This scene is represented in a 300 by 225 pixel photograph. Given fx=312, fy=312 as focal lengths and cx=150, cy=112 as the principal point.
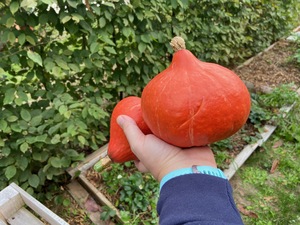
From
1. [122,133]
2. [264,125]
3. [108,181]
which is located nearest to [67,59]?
[122,133]

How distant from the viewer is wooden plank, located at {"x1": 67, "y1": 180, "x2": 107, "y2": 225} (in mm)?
2121

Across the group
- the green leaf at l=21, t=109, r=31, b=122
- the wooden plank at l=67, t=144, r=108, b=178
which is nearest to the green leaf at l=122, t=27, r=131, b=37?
the green leaf at l=21, t=109, r=31, b=122

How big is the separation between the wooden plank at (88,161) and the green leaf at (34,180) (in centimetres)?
35

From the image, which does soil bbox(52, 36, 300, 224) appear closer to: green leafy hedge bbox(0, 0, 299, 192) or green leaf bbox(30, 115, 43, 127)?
green leafy hedge bbox(0, 0, 299, 192)

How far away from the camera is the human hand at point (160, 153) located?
1.09 meters

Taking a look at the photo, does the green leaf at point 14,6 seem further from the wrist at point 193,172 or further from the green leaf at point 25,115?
the wrist at point 193,172

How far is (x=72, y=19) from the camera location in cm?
178

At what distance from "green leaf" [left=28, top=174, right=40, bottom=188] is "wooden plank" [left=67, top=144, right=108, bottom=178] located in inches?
13.9

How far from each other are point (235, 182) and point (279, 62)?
2328mm

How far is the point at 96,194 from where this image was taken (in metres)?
2.21

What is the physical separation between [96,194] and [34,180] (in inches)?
18.7

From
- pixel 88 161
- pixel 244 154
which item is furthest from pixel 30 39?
pixel 244 154

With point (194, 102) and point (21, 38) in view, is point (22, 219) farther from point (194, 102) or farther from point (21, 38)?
point (194, 102)

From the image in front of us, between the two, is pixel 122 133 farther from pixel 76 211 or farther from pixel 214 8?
pixel 214 8
